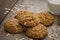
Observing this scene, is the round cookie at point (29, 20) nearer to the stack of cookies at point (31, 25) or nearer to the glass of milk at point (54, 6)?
the stack of cookies at point (31, 25)

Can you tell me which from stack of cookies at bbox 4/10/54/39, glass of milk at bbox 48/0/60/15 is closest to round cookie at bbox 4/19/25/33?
stack of cookies at bbox 4/10/54/39

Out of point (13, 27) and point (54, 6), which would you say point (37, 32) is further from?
point (54, 6)

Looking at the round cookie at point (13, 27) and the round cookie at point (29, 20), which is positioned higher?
the round cookie at point (29, 20)

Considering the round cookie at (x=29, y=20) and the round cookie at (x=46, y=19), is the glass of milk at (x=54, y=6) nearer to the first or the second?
the round cookie at (x=46, y=19)

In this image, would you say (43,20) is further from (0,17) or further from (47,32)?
(0,17)

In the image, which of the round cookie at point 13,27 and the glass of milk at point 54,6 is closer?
the round cookie at point 13,27

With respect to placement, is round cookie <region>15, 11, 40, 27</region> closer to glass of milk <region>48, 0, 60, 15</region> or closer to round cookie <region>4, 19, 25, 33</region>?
round cookie <region>4, 19, 25, 33</region>

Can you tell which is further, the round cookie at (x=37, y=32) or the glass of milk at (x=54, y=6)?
the glass of milk at (x=54, y=6)

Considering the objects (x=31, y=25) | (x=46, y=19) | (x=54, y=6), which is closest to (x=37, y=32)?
(x=31, y=25)

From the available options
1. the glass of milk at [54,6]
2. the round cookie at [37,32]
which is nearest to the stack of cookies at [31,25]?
the round cookie at [37,32]
